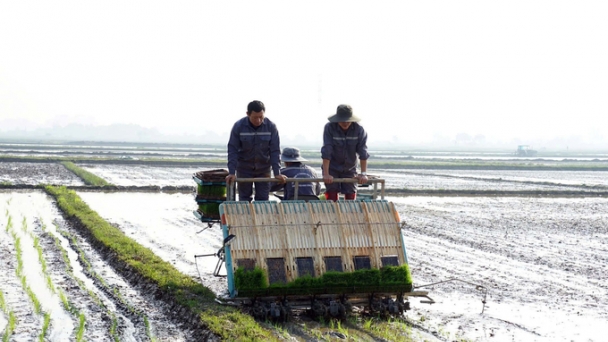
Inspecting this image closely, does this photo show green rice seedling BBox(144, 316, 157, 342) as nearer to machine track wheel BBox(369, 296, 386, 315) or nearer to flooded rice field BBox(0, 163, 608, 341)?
flooded rice field BBox(0, 163, 608, 341)

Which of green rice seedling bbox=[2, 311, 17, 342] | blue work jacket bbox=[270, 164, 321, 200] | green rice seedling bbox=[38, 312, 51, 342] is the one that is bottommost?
green rice seedling bbox=[38, 312, 51, 342]

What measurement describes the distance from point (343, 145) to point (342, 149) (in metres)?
0.05

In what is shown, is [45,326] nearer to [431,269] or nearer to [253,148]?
[253,148]

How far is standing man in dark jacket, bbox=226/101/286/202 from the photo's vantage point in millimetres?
8430

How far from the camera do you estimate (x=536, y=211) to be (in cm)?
2109

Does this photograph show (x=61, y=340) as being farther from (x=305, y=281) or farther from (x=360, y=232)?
(x=360, y=232)

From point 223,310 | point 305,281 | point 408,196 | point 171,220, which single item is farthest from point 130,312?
point 408,196

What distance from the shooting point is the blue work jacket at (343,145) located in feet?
28.5

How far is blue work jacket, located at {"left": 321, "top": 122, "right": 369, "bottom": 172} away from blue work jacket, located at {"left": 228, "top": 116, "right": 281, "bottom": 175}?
0.55 meters

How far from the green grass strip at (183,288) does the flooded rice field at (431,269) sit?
27cm

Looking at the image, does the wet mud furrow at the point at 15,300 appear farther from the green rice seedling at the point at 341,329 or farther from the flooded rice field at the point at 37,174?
the flooded rice field at the point at 37,174

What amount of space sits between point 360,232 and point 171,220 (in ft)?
31.2

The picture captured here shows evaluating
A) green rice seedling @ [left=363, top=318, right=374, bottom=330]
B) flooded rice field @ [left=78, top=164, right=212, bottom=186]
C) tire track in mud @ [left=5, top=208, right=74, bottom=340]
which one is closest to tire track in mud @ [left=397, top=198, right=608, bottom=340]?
green rice seedling @ [left=363, top=318, right=374, bottom=330]

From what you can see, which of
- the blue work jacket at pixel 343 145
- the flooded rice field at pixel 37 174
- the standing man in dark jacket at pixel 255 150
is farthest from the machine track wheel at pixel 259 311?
the flooded rice field at pixel 37 174
